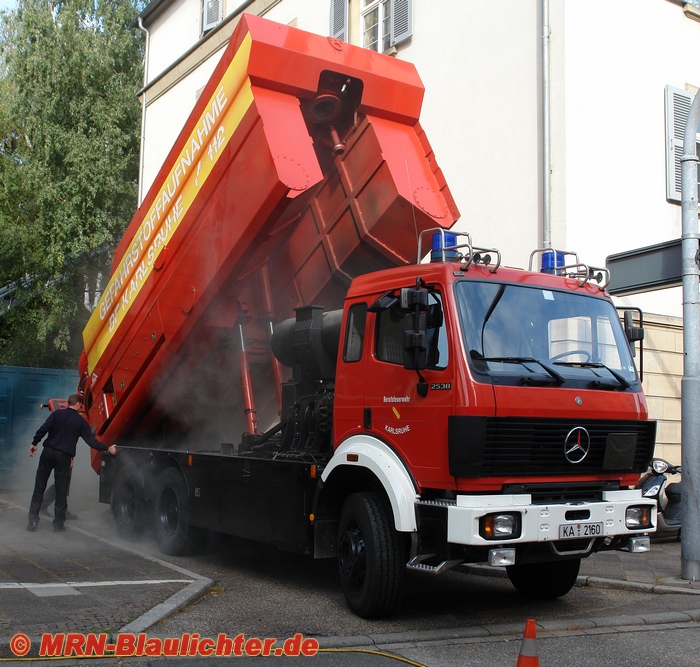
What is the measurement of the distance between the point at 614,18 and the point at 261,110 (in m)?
6.59

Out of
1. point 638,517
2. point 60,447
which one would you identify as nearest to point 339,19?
point 60,447

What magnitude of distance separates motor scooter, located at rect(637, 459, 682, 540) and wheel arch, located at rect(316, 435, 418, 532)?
4479 millimetres

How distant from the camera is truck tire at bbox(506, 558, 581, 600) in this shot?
7.22 m

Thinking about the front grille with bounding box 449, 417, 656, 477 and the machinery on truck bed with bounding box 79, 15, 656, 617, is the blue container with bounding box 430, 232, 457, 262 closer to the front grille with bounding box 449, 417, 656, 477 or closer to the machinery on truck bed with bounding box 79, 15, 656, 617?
the machinery on truck bed with bounding box 79, 15, 656, 617

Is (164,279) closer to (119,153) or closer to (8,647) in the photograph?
(8,647)

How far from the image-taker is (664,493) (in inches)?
411

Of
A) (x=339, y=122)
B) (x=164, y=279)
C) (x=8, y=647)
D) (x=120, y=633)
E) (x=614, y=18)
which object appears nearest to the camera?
(x=8, y=647)

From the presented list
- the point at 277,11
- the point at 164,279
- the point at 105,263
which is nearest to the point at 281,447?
the point at 164,279

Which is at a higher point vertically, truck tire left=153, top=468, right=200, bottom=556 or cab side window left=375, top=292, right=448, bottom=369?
cab side window left=375, top=292, right=448, bottom=369

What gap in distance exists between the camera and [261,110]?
7.42 m

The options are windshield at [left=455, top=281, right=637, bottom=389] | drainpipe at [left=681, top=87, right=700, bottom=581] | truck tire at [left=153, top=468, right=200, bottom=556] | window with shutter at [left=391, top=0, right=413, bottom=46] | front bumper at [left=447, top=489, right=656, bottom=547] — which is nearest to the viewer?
front bumper at [left=447, top=489, right=656, bottom=547]

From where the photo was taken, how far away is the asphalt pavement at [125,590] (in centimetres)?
566

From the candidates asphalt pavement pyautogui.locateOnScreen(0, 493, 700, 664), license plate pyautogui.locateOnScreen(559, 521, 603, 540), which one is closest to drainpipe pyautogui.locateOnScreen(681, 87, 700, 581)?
asphalt pavement pyautogui.locateOnScreen(0, 493, 700, 664)

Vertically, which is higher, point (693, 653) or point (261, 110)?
point (261, 110)
